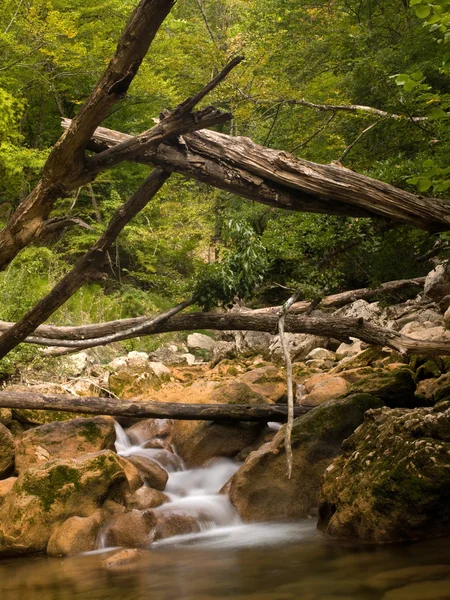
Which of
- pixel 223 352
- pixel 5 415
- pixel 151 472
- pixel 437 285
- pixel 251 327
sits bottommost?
pixel 151 472

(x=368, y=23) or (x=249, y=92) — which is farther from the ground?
(x=368, y=23)

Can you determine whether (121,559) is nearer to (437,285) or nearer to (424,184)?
(424,184)

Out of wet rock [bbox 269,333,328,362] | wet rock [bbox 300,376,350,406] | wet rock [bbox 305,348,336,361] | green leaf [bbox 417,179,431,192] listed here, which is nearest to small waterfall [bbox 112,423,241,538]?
wet rock [bbox 300,376,350,406]

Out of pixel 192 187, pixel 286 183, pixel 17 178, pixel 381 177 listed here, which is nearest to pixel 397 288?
pixel 381 177

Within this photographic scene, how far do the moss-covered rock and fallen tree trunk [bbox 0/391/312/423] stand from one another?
1101mm

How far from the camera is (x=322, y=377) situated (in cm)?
1105

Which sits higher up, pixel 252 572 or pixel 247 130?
pixel 247 130

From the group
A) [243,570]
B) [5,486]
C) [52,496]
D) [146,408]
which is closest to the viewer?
[243,570]

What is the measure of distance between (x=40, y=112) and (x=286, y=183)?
1733cm

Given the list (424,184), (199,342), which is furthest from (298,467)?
(199,342)

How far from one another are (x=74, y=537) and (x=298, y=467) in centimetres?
250

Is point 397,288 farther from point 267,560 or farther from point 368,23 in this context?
point 267,560

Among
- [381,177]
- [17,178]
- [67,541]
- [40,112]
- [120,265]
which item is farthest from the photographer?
[120,265]

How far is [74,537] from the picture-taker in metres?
6.25
